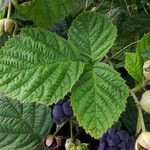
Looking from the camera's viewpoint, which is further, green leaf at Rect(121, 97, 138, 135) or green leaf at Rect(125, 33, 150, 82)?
green leaf at Rect(121, 97, 138, 135)

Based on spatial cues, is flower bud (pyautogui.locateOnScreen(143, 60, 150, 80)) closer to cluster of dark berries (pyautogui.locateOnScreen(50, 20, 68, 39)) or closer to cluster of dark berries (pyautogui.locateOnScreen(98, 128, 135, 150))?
cluster of dark berries (pyautogui.locateOnScreen(98, 128, 135, 150))

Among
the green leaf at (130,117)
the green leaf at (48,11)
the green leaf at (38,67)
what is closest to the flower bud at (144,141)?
the green leaf at (38,67)

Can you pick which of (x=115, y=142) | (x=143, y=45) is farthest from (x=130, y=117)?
(x=143, y=45)

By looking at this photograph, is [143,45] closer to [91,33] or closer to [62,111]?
[91,33]

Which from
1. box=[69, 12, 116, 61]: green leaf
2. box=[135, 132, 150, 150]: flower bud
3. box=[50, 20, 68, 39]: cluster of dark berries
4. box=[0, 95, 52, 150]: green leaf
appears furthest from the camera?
box=[50, 20, 68, 39]: cluster of dark berries

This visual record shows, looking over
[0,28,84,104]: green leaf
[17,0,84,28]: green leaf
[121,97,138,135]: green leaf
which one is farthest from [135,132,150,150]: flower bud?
[17,0,84,28]: green leaf

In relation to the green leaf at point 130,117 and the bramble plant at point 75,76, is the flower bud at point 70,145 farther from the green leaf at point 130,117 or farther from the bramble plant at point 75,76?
the green leaf at point 130,117

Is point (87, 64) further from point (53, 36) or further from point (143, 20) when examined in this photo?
point (143, 20)

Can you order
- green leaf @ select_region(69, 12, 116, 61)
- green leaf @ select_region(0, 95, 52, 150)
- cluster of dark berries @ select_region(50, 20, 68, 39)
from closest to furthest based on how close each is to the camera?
1. green leaf @ select_region(69, 12, 116, 61)
2. green leaf @ select_region(0, 95, 52, 150)
3. cluster of dark berries @ select_region(50, 20, 68, 39)
